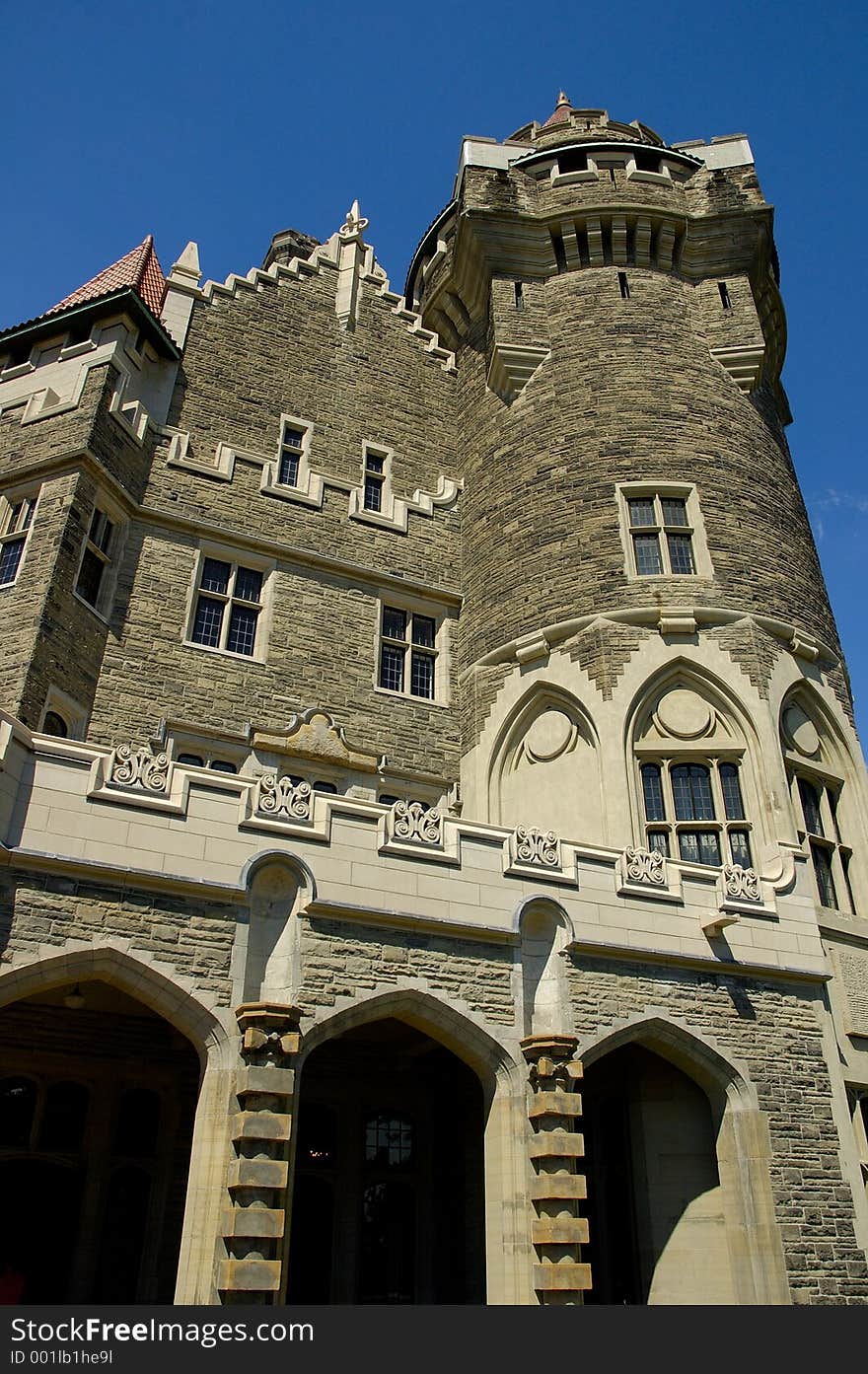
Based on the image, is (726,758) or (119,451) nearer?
(726,758)

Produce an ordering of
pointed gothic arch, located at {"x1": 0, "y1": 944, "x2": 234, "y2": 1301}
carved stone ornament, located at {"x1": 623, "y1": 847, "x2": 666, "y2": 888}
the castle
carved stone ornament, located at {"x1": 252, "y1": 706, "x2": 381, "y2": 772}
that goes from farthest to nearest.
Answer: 1. carved stone ornament, located at {"x1": 252, "y1": 706, "x2": 381, "y2": 772}
2. carved stone ornament, located at {"x1": 623, "y1": 847, "x2": 666, "y2": 888}
3. pointed gothic arch, located at {"x1": 0, "y1": 944, "x2": 234, "y2": 1301}
4. the castle

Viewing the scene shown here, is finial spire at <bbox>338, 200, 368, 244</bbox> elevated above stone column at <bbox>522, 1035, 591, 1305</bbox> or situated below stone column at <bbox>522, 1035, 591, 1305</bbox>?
above

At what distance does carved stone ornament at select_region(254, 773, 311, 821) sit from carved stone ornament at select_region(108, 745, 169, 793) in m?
0.96

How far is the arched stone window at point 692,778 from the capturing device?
13836 mm

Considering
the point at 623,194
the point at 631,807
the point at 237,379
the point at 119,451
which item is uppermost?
the point at 623,194

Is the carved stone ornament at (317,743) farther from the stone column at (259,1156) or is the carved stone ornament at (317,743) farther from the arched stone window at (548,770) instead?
the stone column at (259,1156)

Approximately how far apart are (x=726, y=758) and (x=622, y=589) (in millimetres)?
3044

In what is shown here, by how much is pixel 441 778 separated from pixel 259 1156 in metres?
8.32

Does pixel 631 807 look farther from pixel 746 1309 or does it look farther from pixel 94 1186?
pixel 94 1186

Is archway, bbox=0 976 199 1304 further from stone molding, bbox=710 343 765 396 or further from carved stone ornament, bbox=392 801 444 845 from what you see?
stone molding, bbox=710 343 765 396

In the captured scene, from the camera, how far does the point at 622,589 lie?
15.5 meters

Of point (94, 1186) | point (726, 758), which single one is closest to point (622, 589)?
point (726, 758)

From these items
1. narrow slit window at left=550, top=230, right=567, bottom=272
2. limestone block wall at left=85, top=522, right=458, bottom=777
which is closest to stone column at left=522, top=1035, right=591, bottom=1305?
limestone block wall at left=85, top=522, right=458, bottom=777

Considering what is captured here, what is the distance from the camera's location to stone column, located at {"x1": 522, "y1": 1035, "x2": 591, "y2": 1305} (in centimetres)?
912
